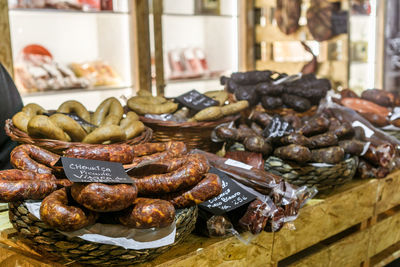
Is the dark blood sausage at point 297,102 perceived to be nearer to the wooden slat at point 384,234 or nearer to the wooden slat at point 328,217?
the wooden slat at point 328,217

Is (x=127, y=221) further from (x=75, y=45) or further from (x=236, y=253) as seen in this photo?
(x=75, y=45)

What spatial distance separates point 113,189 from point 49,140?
2.00 ft

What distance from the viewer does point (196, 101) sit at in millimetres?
2199

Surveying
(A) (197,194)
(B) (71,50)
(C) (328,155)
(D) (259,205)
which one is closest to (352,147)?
(C) (328,155)

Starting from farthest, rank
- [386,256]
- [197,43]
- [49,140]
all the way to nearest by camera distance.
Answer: [197,43] < [386,256] < [49,140]

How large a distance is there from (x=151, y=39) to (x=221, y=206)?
2378 millimetres

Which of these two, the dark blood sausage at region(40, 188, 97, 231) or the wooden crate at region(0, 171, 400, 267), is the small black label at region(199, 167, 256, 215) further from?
the dark blood sausage at region(40, 188, 97, 231)

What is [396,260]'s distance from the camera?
2.41 meters

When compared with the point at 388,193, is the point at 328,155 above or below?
above

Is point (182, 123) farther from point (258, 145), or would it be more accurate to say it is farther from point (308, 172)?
point (308, 172)

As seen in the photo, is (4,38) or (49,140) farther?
(4,38)

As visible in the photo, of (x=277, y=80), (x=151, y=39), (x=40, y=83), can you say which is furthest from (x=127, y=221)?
(x=151, y=39)

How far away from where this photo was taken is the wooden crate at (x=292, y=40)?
4277 millimetres

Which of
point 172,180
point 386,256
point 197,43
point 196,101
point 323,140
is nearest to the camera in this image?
point 172,180
